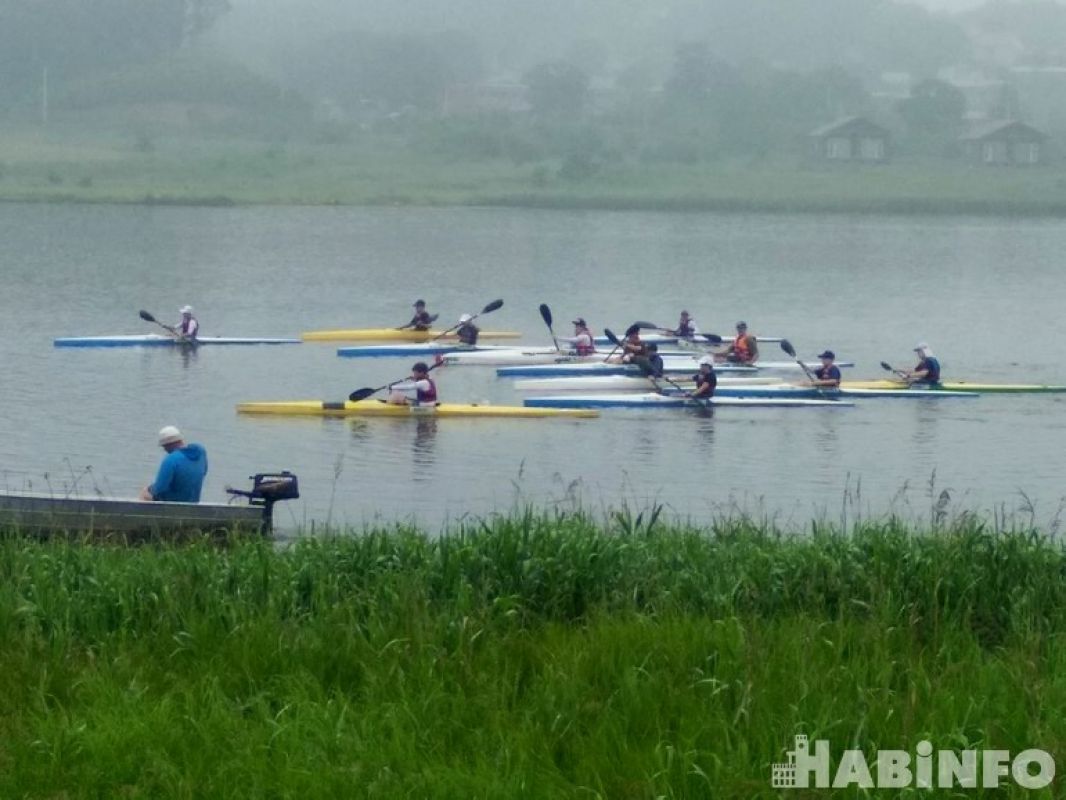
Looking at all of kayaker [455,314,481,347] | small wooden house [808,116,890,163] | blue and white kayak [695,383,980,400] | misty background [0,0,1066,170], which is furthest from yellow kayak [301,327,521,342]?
small wooden house [808,116,890,163]

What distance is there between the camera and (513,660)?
1006 centimetres

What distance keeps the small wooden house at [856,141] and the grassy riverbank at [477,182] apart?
1.45 m

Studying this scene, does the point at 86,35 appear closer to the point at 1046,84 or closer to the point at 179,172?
the point at 179,172

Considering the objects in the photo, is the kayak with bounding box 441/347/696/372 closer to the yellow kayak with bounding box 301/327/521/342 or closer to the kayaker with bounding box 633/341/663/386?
the yellow kayak with bounding box 301/327/521/342

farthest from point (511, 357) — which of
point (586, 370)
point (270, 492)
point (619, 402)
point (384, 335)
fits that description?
point (270, 492)

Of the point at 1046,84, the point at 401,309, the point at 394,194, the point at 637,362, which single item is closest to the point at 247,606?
the point at 637,362

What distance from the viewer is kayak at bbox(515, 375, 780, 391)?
3272cm

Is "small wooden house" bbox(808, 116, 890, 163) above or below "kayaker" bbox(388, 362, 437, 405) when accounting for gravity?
above

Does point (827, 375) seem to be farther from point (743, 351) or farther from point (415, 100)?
point (415, 100)

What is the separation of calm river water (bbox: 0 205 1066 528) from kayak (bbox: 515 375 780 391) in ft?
3.70

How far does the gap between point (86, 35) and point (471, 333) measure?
11856cm

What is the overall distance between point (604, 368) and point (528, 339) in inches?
516

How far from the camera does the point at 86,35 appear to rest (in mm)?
148875

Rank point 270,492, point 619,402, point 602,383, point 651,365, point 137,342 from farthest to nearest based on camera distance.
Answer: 1. point 137,342
2. point 602,383
3. point 651,365
4. point 619,402
5. point 270,492
